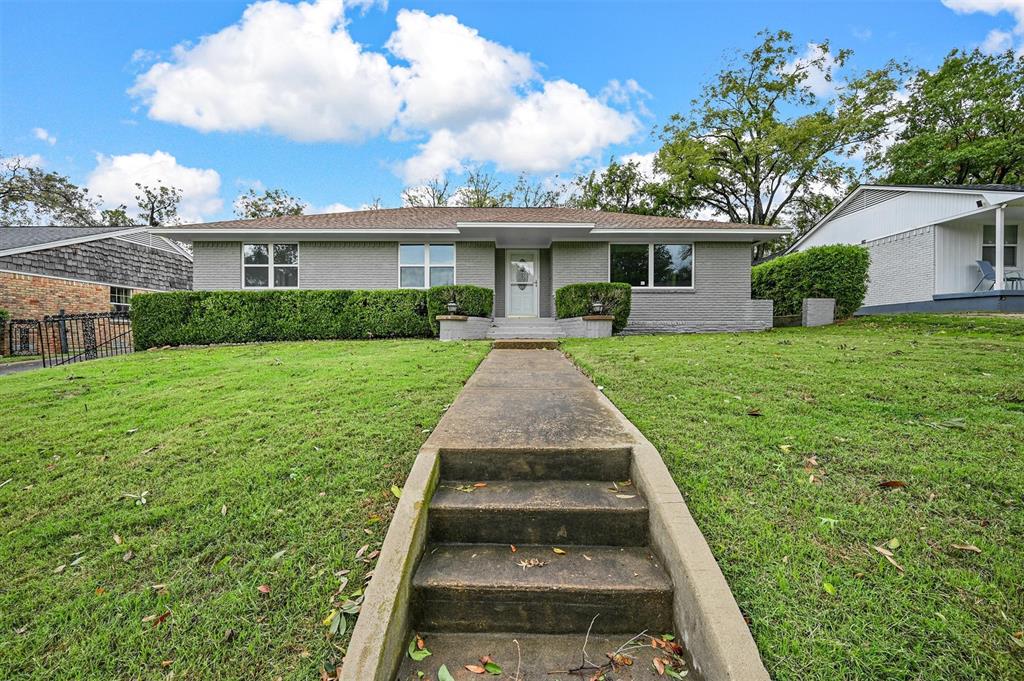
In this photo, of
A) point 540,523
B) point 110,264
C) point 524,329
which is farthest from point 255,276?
point 540,523

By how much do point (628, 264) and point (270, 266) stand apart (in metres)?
10.8

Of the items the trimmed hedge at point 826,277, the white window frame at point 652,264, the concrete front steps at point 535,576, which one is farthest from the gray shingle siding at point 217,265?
the trimmed hedge at point 826,277

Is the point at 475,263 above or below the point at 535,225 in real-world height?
below

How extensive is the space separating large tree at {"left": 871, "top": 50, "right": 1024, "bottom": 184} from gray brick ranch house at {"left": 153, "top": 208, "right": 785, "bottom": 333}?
1589cm

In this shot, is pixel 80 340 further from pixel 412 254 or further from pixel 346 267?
pixel 412 254

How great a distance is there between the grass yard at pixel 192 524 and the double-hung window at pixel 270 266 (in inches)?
332

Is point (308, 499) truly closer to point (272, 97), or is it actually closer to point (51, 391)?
point (51, 391)

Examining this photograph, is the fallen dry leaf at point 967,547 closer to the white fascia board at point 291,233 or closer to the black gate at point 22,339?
the white fascia board at point 291,233

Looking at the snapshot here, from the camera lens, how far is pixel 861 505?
2381 millimetres

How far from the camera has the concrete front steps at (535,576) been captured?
1.96m

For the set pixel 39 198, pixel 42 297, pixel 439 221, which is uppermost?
pixel 39 198

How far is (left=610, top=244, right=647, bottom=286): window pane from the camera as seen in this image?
42.4 ft

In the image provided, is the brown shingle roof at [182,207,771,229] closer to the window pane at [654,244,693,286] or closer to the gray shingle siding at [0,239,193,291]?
the window pane at [654,244,693,286]

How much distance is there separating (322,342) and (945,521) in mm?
10941
